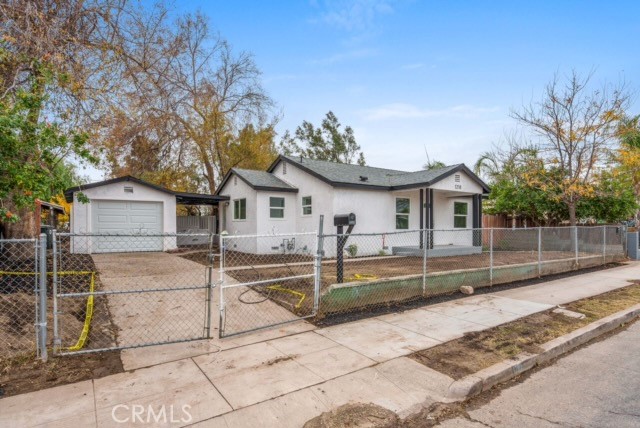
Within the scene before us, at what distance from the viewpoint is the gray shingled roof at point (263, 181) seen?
15086 millimetres

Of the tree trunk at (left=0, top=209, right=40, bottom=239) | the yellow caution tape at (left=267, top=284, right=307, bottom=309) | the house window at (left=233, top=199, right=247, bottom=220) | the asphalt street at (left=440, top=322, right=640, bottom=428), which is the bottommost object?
the asphalt street at (left=440, top=322, right=640, bottom=428)

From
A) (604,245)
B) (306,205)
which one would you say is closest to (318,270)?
(306,205)

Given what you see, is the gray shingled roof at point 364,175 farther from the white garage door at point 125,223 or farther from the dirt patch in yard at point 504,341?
the dirt patch in yard at point 504,341

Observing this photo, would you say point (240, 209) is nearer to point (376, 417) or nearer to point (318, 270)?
point (318, 270)

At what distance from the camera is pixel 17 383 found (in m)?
3.47

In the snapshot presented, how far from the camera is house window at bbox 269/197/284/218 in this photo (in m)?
15.5

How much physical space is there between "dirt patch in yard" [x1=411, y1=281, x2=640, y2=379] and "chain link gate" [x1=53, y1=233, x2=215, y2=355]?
301 centimetres

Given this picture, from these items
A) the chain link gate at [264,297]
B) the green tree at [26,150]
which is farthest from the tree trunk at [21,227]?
the chain link gate at [264,297]

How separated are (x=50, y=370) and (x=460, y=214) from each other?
17.0 m

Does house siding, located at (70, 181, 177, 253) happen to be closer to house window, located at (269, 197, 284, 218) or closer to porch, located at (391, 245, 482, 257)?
house window, located at (269, 197, 284, 218)

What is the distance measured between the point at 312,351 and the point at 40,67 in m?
7.07

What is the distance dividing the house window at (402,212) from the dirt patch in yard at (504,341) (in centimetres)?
863

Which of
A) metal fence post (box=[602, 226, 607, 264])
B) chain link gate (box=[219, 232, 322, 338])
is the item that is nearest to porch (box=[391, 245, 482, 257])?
metal fence post (box=[602, 226, 607, 264])

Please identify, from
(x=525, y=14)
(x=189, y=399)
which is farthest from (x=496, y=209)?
(x=189, y=399)
